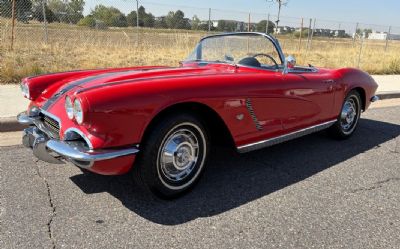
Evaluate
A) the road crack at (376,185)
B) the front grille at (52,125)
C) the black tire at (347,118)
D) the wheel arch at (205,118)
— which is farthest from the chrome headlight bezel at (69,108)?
the black tire at (347,118)

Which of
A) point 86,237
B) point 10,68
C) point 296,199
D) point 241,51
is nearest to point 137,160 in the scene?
point 86,237

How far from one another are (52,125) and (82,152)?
2.33 ft

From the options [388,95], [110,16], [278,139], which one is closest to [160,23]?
[110,16]

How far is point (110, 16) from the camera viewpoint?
1384 centimetres

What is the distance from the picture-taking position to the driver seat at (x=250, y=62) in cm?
401

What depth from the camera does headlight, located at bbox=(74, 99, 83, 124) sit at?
2.54m

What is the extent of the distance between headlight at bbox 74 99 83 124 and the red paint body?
0.05m

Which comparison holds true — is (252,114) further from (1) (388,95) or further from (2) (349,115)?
(1) (388,95)

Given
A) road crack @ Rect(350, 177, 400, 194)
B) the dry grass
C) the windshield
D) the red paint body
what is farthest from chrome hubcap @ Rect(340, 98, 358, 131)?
the dry grass

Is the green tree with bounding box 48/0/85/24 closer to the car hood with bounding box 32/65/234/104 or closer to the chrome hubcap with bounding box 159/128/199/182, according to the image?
the car hood with bounding box 32/65/234/104

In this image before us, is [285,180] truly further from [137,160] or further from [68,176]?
[68,176]

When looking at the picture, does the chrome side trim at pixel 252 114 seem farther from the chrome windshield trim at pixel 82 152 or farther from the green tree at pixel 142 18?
the green tree at pixel 142 18

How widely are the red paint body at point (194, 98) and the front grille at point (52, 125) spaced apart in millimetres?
83

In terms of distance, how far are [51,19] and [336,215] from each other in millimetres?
12103
